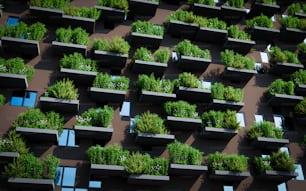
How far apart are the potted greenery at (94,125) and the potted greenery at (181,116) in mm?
3380

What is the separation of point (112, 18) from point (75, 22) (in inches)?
104

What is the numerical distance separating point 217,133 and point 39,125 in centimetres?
993

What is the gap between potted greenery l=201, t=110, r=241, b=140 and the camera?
21297 millimetres

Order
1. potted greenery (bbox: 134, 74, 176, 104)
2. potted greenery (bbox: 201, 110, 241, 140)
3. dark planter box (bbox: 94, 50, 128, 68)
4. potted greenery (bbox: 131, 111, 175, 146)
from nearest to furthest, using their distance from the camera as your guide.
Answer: potted greenery (bbox: 131, 111, 175, 146)
potted greenery (bbox: 201, 110, 241, 140)
potted greenery (bbox: 134, 74, 176, 104)
dark planter box (bbox: 94, 50, 128, 68)

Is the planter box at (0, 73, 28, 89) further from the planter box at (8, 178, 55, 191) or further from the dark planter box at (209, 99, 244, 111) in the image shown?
the dark planter box at (209, 99, 244, 111)

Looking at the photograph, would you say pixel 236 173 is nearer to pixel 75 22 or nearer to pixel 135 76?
pixel 135 76

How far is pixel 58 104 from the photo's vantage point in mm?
20156

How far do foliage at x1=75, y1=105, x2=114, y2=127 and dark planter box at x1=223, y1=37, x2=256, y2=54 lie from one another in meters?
9.80

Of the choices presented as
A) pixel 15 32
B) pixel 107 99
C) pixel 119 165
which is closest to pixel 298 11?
pixel 107 99

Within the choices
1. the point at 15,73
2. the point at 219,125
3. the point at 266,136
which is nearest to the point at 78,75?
the point at 15,73

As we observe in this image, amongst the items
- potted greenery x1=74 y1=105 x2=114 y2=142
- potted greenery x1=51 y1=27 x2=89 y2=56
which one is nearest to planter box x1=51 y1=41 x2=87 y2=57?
potted greenery x1=51 y1=27 x2=89 y2=56

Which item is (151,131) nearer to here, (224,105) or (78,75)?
(224,105)

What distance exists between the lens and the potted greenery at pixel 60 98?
20016mm

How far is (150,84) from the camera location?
21.8 meters
